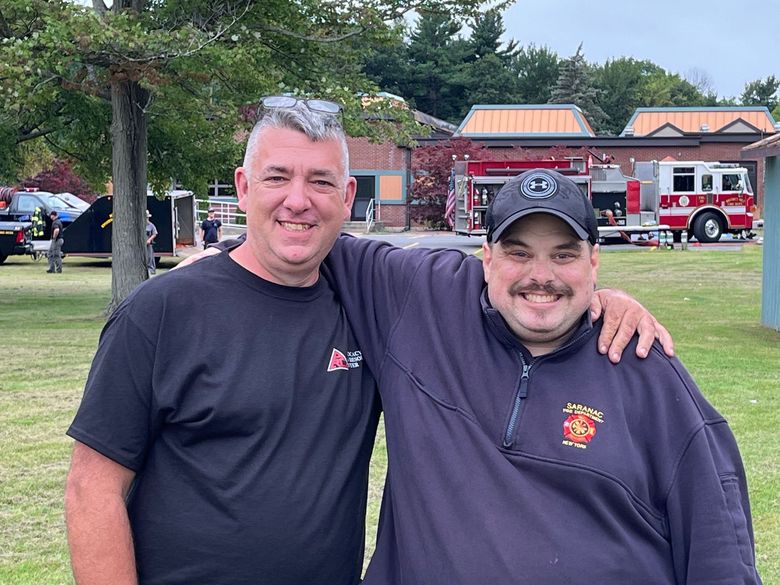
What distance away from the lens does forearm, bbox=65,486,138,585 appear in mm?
2682

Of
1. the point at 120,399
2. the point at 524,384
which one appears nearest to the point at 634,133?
the point at 524,384

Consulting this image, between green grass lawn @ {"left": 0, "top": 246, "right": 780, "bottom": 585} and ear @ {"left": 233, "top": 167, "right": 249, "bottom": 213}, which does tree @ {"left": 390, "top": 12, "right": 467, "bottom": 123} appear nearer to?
green grass lawn @ {"left": 0, "top": 246, "right": 780, "bottom": 585}

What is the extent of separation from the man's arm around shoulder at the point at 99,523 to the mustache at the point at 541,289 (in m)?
1.13

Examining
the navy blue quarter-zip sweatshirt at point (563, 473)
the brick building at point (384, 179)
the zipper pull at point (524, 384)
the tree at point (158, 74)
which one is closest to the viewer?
the navy blue quarter-zip sweatshirt at point (563, 473)

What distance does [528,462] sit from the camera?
2.70m

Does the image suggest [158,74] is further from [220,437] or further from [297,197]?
[220,437]

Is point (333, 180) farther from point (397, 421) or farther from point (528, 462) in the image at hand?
point (528, 462)

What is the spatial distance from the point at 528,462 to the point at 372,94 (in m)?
14.2

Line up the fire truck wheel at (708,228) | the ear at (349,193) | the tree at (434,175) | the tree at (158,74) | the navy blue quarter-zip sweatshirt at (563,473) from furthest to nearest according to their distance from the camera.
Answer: the tree at (434,175), the fire truck wheel at (708,228), the tree at (158,74), the ear at (349,193), the navy blue quarter-zip sweatshirt at (563,473)

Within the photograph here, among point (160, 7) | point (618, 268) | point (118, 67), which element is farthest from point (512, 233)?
point (618, 268)

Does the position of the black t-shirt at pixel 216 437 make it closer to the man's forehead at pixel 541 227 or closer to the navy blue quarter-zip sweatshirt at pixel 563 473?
the navy blue quarter-zip sweatshirt at pixel 563 473

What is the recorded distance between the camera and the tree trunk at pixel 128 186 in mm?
16906

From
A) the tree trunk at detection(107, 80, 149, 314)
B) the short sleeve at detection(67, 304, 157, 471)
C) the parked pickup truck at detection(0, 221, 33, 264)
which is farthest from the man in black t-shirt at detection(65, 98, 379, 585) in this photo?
the parked pickup truck at detection(0, 221, 33, 264)

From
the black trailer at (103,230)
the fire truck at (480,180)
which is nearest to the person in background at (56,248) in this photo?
the black trailer at (103,230)
